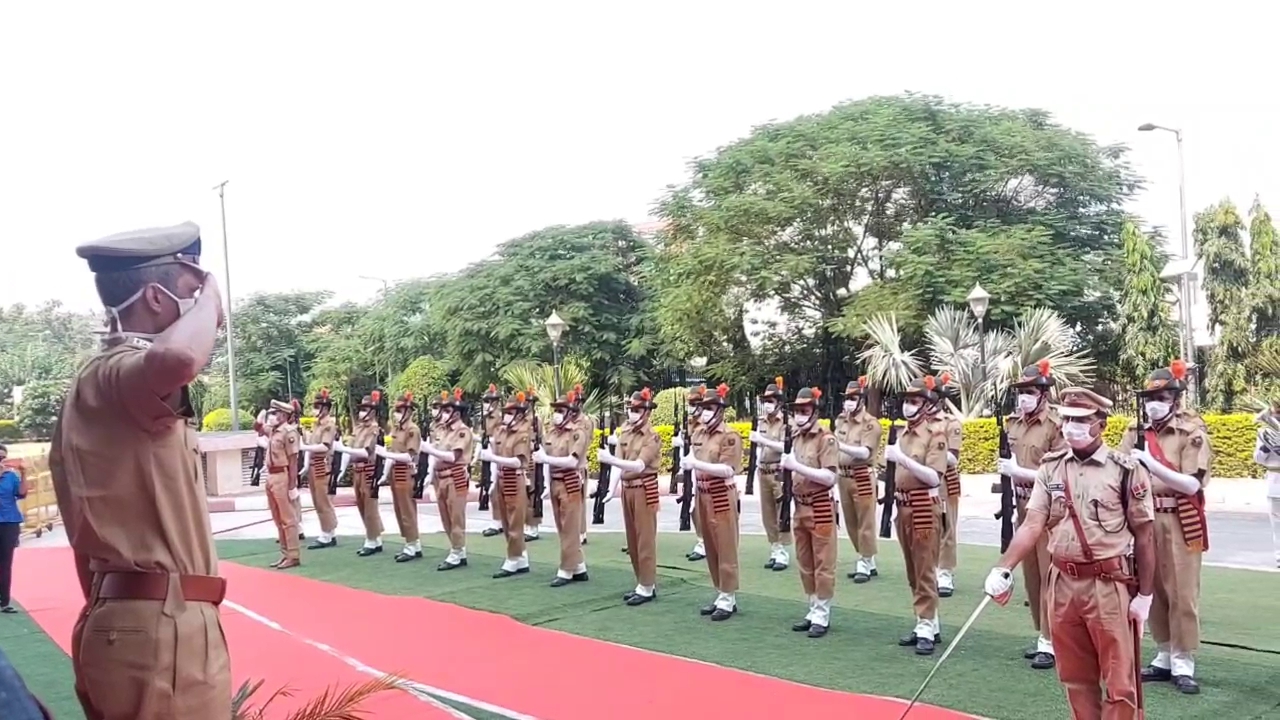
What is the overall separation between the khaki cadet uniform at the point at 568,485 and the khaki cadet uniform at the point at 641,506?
745mm

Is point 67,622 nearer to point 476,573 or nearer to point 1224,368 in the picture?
point 476,573

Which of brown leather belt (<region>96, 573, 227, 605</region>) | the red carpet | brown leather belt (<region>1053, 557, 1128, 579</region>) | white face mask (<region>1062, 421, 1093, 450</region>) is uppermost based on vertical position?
brown leather belt (<region>96, 573, 227, 605</region>)

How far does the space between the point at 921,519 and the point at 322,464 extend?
8193mm

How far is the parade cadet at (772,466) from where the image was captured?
9.82 meters

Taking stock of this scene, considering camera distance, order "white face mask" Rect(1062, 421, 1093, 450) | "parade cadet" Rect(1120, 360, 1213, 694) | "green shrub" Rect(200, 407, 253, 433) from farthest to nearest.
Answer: "green shrub" Rect(200, 407, 253, 433)
"parade cadet" Rect(1120, 360, 1213, 694)
"white face mask" Rect(1062, 421, 1093, 450)

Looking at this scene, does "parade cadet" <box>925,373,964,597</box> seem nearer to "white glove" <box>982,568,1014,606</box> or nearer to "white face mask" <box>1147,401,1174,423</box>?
"white face mask" <box>1147,401,1174,423</box>

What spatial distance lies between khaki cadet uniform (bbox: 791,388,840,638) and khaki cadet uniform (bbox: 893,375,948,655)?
46 centimetres

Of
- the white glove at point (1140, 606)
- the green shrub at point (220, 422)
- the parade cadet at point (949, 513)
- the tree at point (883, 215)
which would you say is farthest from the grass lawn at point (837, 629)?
the green shrub at point (220, 422)

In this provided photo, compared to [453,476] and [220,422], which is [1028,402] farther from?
[220,422]

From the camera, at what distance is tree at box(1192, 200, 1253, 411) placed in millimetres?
19156

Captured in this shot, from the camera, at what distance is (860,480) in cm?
972

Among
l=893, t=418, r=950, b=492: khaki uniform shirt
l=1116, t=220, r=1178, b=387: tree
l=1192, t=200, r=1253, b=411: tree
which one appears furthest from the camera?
l=1116, t=220, r=1178, b=387: tree

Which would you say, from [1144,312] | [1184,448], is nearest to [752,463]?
[1184,448]

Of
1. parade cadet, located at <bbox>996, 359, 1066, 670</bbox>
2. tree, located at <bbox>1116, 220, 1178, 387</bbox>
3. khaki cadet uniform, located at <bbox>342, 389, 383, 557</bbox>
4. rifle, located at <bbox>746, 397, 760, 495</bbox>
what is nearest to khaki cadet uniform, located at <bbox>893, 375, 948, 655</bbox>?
parade cadet, located at <bbox>996, 359, 1066, 670</bbox>
